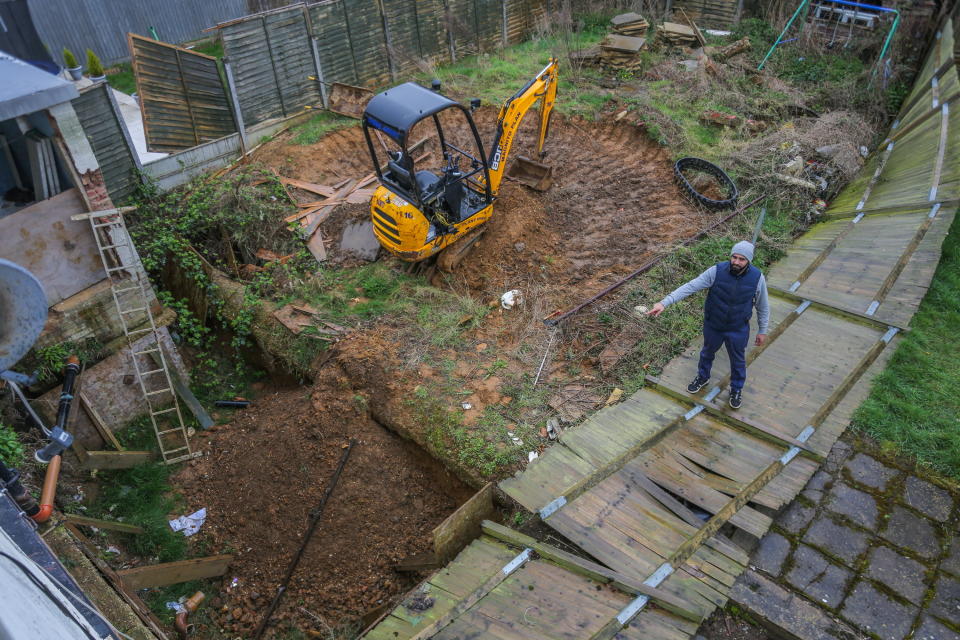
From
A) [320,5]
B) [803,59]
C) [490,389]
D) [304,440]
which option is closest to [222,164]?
[320,5]

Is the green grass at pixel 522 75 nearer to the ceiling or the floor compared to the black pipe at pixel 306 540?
nearer to the ceiling

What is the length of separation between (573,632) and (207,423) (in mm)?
5775

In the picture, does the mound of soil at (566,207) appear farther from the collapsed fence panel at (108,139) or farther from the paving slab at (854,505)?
the paving slab at (854,505)

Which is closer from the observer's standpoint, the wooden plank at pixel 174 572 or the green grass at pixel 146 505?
the wooden plank at pixel 174 572

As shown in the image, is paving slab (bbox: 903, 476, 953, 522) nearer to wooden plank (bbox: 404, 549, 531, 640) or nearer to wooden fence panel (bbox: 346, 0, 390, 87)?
wooden plank (bbox: 404, 549, 531, 640)

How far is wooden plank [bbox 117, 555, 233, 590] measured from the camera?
557 centimetres

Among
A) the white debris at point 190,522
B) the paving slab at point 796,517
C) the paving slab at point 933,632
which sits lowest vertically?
the white debris at point 190,522

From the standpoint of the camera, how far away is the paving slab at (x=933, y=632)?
4273mm

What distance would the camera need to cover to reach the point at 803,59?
1358 cm

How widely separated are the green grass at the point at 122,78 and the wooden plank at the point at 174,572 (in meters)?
13.0

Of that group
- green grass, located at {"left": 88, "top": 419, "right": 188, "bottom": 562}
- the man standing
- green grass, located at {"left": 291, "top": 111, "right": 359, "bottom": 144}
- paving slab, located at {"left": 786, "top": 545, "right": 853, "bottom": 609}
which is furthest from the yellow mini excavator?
paving slab, located at {"left": 786, "top": 545, "right": 853, "bottom": 609}

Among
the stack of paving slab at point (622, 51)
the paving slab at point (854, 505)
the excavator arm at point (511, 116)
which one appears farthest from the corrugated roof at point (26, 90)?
the stack of paving slab at point (622, 51)

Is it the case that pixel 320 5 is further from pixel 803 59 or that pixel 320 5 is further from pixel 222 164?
pixel 803 59

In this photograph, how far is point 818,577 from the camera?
15.4 feet
